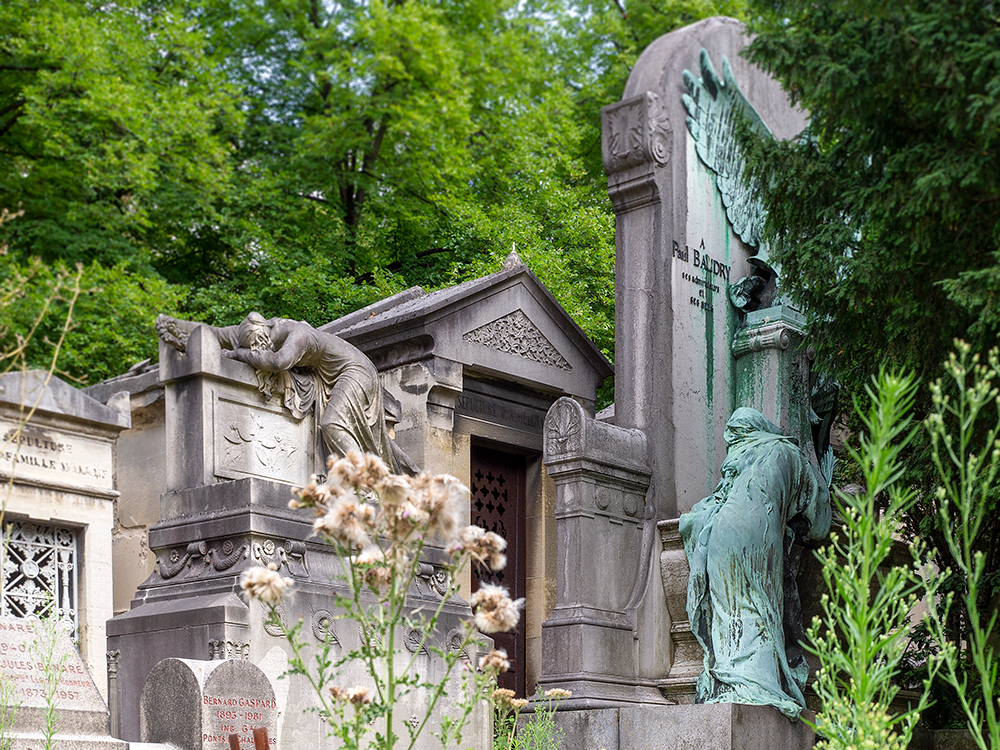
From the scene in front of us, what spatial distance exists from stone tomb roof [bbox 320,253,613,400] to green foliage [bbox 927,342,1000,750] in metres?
4.04

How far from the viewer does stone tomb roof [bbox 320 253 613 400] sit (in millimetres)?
10875

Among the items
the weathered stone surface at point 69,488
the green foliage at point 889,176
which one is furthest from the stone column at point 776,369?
the weathered stone surface at point 69,488

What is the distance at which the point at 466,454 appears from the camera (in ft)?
36.6

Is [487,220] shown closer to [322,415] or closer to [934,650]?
[322,415]

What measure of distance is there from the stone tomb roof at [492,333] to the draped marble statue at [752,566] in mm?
2807

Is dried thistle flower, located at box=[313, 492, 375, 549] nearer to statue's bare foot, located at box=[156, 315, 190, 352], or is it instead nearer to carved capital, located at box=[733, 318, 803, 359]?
statue's bare foot, located at box=[156, 315, 190, 352]

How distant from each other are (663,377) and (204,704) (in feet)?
16.3

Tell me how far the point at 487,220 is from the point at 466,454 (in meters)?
4.92

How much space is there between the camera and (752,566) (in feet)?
27.6

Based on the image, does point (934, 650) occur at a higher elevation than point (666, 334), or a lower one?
lower

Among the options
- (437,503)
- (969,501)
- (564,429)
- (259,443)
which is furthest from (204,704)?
(564,429)

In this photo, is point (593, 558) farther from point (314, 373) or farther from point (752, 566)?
point (314, 373)

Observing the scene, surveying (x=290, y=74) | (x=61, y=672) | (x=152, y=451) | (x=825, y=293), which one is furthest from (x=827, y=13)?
(x=290, y=74)

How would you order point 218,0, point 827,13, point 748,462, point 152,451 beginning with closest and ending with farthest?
point 827,13, point 748,462, point 152,451, point 218,0
